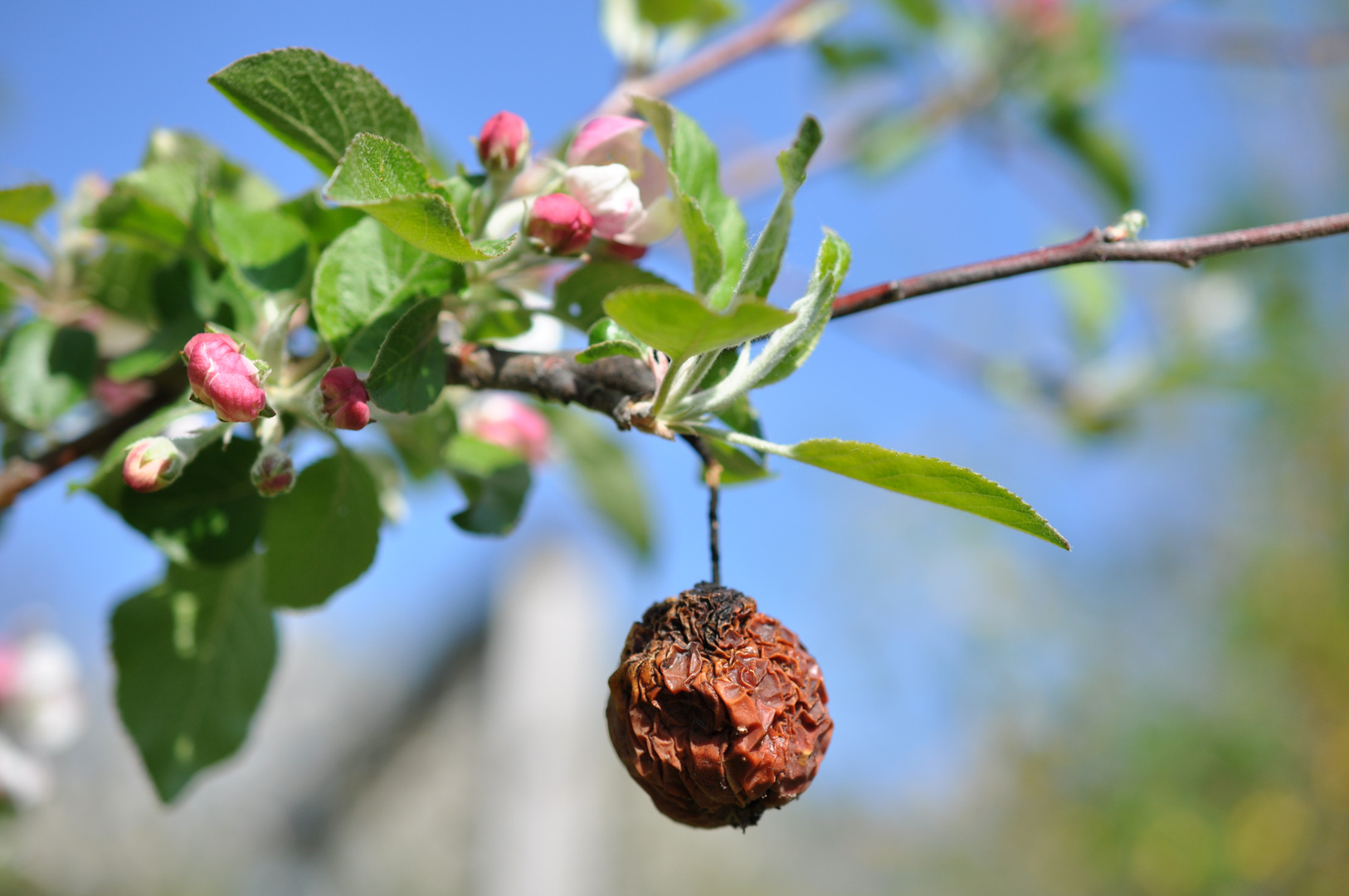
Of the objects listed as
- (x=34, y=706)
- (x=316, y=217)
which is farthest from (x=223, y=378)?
(x=34, y=706)

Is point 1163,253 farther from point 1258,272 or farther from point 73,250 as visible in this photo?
point 1258,272

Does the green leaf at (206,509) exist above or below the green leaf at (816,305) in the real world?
below

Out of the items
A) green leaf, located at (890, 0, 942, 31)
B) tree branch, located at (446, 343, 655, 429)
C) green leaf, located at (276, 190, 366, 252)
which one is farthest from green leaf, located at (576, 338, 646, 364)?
green leaf, located at (890, 0, 942, 31)

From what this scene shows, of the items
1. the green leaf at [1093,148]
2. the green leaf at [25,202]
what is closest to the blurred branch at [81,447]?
the green leaf at [25,202]

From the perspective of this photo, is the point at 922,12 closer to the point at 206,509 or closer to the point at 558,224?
the point at 558,224

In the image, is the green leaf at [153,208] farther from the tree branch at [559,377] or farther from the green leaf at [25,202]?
the tree branch at [559,377]

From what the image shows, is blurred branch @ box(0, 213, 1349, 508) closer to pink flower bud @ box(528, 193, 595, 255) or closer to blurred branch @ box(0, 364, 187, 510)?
pink flower bud @ box(528, 193, 595, 255)
